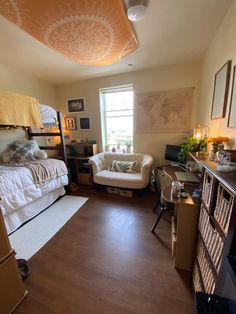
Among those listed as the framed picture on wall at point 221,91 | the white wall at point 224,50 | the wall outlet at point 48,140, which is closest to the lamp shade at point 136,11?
the white wall at point 224,50

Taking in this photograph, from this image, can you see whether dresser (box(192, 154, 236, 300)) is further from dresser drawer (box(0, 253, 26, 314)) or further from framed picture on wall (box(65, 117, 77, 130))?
framed picture on wall (box(65, 117, 77, 130))

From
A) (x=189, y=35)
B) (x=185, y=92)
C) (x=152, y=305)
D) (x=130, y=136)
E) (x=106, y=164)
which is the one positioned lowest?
(x=152, y=305)

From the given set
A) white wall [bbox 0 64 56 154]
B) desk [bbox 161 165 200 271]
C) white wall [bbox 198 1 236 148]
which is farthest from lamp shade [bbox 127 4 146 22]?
white wall [bbox 0 64 56 154]

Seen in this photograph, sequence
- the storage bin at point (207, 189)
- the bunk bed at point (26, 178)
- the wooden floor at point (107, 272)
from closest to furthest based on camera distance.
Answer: the storage bin at point (207, 189), the wooden floor at point (107, 272), the bunk bed at point (26, 178)

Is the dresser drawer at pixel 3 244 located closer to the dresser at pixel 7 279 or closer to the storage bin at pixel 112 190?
the dresser at pixel 7 279

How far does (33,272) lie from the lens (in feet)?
4.83

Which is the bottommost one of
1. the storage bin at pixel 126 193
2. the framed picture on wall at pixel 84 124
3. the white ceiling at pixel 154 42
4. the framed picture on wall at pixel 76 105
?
the storage bin at pixel 126 193

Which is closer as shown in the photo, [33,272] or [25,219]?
[33,272]

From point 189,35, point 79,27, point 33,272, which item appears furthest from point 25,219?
point 189,35

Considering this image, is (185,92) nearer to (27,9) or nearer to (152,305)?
(27,9)

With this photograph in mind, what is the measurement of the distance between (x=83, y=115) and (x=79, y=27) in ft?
7.74

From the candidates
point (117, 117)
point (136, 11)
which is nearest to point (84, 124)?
point (117, 117)

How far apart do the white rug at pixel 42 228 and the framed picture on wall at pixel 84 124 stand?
1.88 metres

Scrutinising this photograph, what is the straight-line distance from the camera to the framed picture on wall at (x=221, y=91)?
1.48 metres
